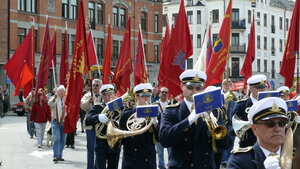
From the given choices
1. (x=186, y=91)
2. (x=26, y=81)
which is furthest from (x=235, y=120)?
(x=26, y=81)

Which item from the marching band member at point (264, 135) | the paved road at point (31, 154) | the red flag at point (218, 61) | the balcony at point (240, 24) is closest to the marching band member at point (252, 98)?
the red flag at point (218, 61)

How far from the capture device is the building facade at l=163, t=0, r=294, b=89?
6938 centimetres

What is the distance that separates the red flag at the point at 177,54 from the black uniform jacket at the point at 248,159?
25.4ft

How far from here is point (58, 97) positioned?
47.4ft

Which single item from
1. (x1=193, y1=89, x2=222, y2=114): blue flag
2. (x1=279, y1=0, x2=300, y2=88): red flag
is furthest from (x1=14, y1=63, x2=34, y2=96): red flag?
(x1=193, y1=89, x2=222, y2=114): blue flag

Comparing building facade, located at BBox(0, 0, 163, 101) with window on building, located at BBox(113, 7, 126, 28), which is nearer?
building facade, located at BBox(0, 0, 163, 101)

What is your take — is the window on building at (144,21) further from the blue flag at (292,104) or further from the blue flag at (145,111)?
the blue flag at (145,111)

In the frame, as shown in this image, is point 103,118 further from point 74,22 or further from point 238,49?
point 238,49

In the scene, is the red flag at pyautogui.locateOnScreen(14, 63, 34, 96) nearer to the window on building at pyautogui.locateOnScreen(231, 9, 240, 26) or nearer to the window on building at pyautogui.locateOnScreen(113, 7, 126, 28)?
the window on building at pyautogui.locateOnScreen(113, 7, 126, 28)

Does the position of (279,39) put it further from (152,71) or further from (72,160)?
Result: (72,160)

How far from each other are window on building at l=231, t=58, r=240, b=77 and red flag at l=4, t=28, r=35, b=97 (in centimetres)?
5195

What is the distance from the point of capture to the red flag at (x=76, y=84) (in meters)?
10.5

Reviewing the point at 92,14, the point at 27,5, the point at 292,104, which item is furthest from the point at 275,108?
the point at 92,14

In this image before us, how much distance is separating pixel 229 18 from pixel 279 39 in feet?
224
